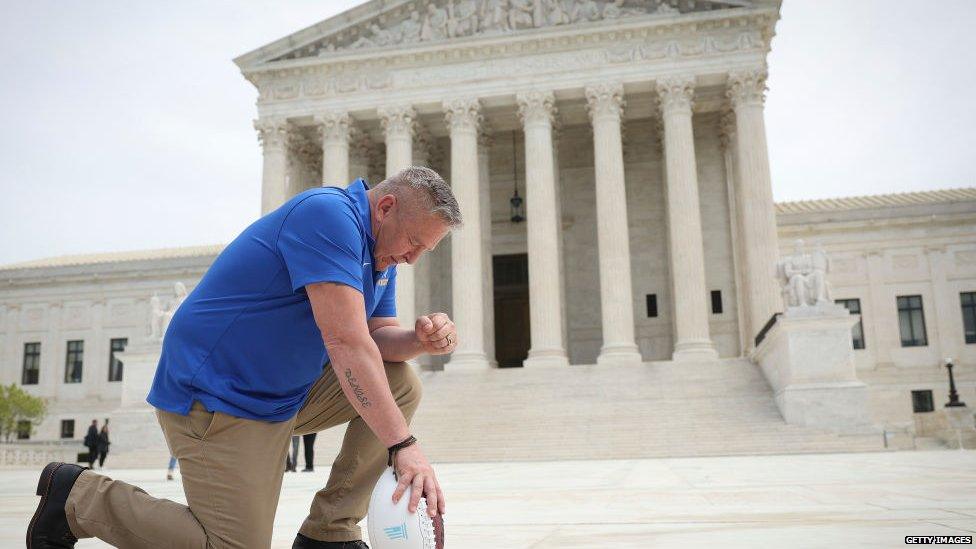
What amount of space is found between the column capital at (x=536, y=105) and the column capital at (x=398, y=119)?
457 centimetres

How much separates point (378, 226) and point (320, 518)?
1437 mm

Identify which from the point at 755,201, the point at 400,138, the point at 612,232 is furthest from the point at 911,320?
the point at 400,138

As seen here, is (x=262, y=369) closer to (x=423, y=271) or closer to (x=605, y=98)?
(x=605, y=98)

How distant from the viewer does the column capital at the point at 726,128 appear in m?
35.1

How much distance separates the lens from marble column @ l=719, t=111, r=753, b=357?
33.8 m

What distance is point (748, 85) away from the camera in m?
32.2

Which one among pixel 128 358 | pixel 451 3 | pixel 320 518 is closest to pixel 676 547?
pixel 320 518

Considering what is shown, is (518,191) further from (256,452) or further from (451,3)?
(256,452)

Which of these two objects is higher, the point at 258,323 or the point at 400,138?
the point at 400,138

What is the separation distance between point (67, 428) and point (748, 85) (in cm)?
4022

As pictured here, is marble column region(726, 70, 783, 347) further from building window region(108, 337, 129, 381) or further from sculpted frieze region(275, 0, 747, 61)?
building window region(108, 337, 129, 381)

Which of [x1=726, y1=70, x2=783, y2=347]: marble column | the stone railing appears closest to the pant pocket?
the stone railing

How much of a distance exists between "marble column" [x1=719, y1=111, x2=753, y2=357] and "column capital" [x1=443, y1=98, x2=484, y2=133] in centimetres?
1066

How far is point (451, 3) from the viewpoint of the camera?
116ft
